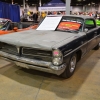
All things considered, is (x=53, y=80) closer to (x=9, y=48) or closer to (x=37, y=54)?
(x=37, y=54)

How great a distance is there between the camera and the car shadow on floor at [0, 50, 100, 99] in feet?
10.1

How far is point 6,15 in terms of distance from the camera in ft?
36.4

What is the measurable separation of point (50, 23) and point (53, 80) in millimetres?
1992

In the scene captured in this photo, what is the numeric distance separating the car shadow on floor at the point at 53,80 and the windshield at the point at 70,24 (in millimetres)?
1211

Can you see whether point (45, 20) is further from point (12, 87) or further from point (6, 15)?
point (6, 15)

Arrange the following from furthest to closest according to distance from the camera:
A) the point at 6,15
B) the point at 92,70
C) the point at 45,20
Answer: the point at 6,15 < the point at 45,20 < the point at 92,70

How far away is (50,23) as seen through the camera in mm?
4660

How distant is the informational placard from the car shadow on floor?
4.90 feet

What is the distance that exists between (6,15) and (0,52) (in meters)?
8.31

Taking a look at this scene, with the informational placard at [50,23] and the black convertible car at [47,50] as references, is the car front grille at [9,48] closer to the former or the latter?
the black convertible car at [47,50]

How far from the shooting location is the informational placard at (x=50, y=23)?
4495 mm

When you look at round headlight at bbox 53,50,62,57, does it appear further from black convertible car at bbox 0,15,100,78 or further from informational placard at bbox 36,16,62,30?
informational placard at bbox 36,16,62,30

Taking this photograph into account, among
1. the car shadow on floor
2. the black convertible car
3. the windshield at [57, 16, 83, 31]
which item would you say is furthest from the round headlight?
the windshield at [57, 16, 83, 31]

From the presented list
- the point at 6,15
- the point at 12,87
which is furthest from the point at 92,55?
the point at 6,15
